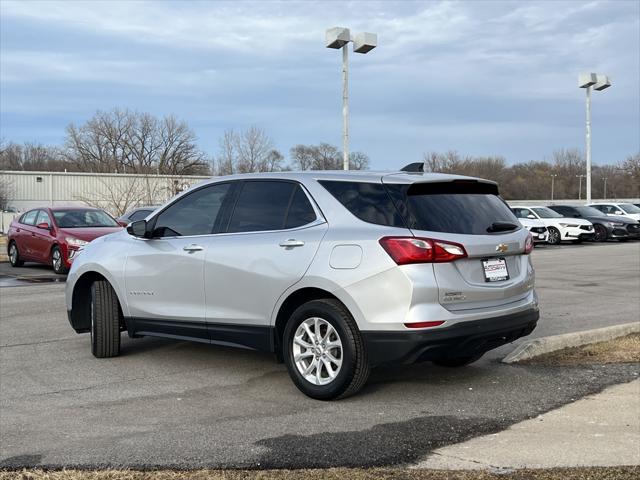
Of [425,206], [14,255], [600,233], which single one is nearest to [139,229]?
[425,206]

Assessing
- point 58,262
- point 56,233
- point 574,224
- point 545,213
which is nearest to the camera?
point 58,262

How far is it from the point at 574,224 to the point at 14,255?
20.7 metres

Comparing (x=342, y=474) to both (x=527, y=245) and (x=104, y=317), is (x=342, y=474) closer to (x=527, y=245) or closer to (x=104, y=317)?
(x=527, y=245)

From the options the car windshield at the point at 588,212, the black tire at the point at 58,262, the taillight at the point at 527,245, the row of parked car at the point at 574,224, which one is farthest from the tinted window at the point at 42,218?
the car windshield at the point at 588,212

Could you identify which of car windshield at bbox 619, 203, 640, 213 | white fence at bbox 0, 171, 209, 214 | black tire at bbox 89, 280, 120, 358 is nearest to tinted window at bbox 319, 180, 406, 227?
black tire at bbox 89, 280, 120, 358

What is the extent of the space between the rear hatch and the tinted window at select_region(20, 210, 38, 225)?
46.2 feet

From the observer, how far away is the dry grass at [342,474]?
156 inches

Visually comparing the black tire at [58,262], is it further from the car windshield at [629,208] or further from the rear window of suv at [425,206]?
the car windshield at [629,208]

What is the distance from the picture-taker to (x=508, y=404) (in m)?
5.58

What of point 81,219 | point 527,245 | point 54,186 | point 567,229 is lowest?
point 567,229

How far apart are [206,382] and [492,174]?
87.6 metres

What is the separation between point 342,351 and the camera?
540 cm

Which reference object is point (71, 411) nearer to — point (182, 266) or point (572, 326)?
point (182, 266)

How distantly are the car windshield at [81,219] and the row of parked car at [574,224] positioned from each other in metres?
16.4
